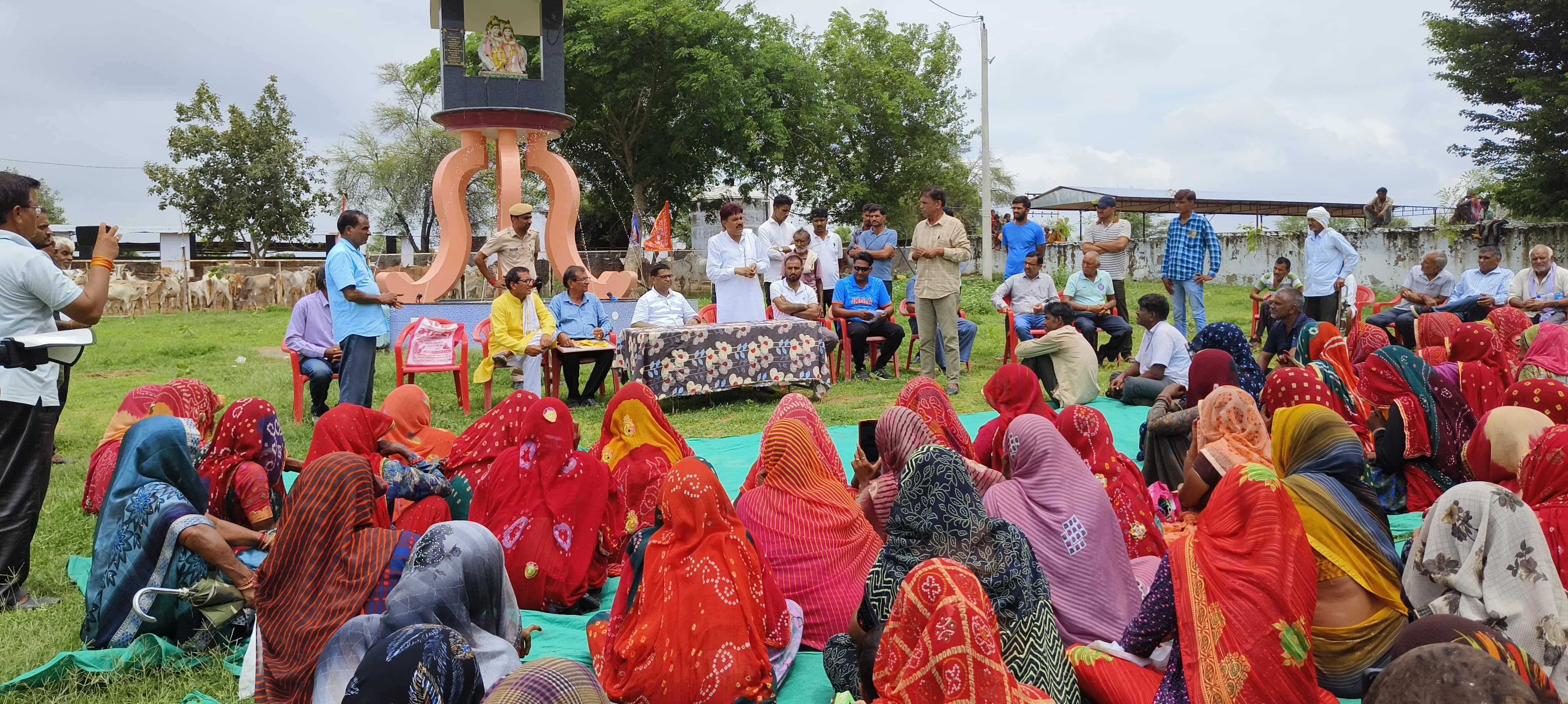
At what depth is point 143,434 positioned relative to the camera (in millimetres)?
3426

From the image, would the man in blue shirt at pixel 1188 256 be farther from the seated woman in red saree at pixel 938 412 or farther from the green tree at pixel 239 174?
the green tree at pixel 239 174

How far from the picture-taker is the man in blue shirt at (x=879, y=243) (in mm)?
10805

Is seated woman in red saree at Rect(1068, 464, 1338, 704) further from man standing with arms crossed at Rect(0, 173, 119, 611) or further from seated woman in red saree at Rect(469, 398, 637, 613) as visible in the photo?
man standing with arms crossed at Rect(0, 173, 119, 611)

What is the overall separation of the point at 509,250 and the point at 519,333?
2255 millimetres

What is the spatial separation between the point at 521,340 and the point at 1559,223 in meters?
17.0

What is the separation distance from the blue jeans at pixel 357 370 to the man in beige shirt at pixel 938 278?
463 centimetres

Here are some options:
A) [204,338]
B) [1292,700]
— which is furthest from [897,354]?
[204,338]

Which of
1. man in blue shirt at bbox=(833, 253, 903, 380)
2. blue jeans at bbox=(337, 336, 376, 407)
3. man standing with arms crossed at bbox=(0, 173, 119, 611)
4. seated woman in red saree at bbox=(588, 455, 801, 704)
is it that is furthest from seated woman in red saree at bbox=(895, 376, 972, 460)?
man in blue shirt at bbox=(833, 253, 903, 380)

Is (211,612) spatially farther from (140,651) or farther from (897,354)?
(897,354)

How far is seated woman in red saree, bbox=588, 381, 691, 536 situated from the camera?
4.59 metres

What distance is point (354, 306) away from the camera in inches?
285

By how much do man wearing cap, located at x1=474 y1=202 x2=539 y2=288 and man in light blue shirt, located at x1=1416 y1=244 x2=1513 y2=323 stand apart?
9744 mm

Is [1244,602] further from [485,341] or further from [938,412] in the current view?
[485,341]

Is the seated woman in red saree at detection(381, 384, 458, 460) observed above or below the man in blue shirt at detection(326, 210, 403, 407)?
below
